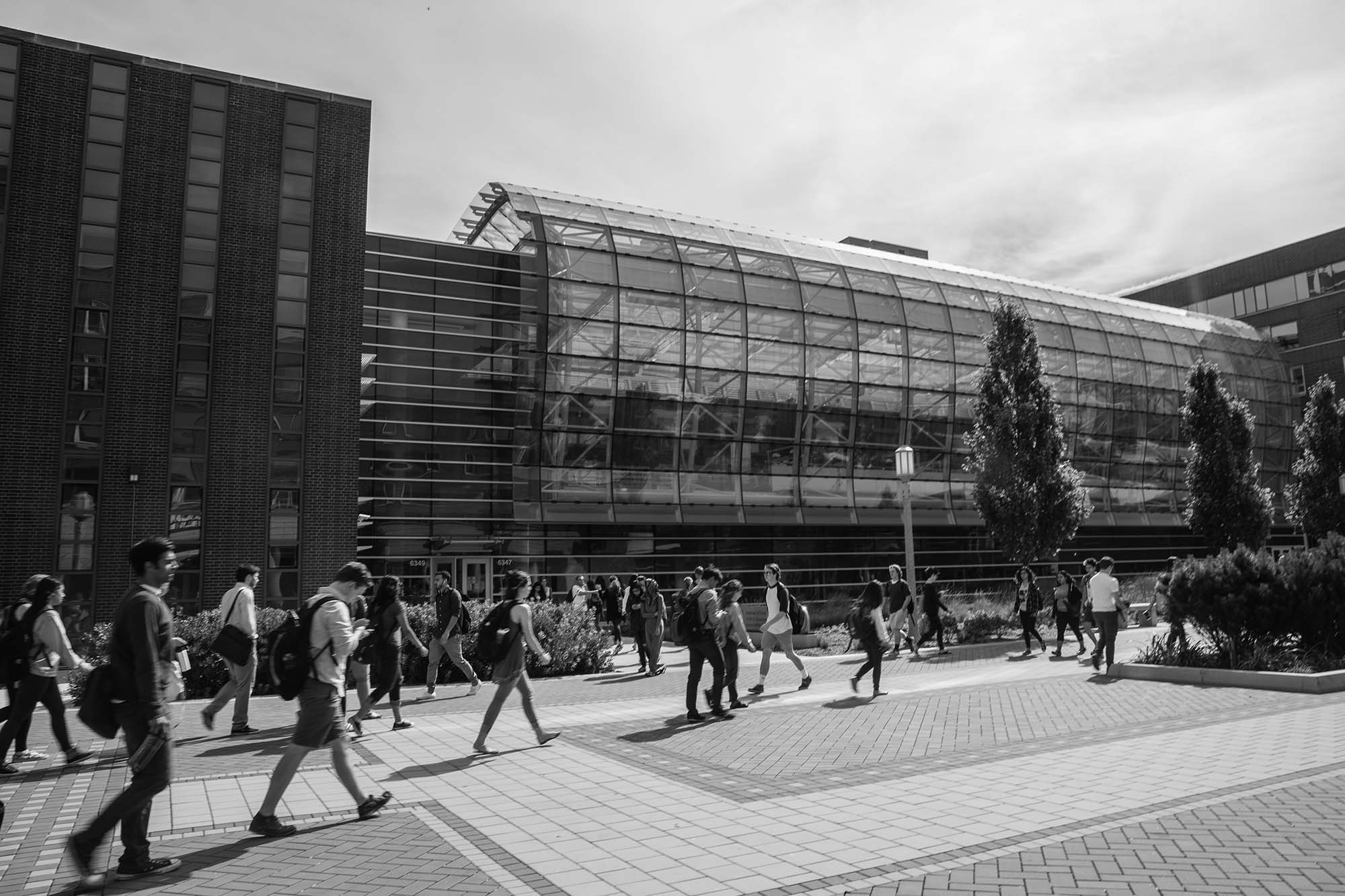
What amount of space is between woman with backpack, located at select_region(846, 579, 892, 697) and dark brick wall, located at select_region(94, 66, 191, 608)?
17.8m

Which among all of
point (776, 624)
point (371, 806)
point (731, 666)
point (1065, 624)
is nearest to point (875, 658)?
point (776, 624)

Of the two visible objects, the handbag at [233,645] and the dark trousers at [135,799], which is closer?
the dark trousers at [135,799]

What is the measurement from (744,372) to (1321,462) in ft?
84.2

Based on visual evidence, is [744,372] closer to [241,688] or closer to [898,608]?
[898,608]

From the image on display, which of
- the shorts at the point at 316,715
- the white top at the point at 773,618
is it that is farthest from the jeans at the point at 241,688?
the white top at the point at 773,618

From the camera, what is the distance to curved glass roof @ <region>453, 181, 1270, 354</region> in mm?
28984

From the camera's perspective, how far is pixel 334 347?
2525 cm

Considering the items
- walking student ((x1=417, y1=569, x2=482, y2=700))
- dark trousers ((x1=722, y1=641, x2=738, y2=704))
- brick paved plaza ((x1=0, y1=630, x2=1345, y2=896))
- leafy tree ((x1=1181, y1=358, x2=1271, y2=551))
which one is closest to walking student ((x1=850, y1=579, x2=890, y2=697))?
brick paved plaza ((x1=0, y1=630, x2=1345, y2=896))

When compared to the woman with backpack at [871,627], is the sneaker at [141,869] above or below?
below

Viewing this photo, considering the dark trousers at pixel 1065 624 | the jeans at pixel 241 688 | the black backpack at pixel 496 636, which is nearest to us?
the black backpack at pixel 496 636

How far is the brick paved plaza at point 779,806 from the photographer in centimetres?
511

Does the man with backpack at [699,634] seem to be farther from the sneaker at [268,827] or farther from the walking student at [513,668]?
the sneaker at [268,827]

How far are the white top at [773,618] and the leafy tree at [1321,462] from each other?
34.6 m

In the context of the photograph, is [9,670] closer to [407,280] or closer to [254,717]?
Result: [254,717]
